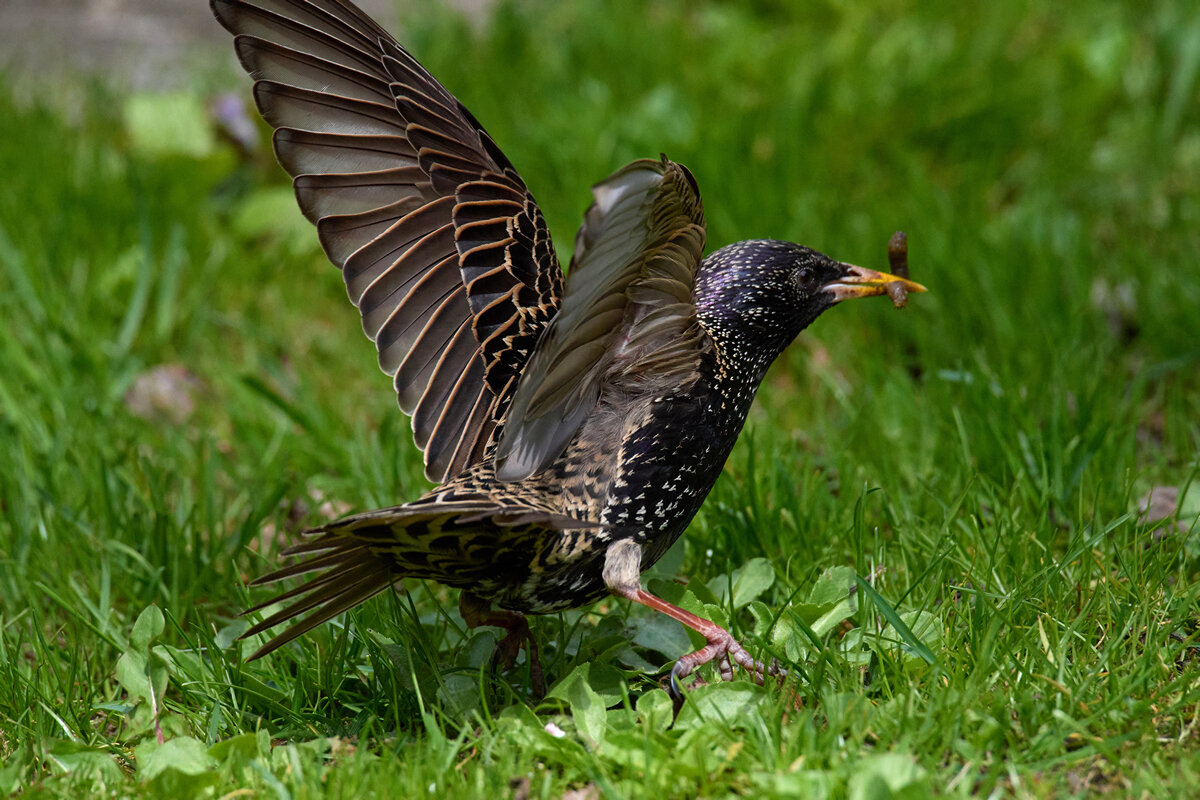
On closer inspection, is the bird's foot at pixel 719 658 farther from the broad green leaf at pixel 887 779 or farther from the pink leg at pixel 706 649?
the broad green leaf at pixel 887 779

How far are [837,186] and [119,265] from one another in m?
3.15

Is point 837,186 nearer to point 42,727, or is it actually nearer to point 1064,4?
point 1064,4

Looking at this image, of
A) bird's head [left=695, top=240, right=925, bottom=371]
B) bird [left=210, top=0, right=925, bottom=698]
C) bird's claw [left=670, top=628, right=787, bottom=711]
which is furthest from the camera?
bird's head [left=695, top=240, right=925, bottom=371]

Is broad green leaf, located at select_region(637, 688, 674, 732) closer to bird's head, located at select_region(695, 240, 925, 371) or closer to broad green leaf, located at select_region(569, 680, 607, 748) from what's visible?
broad green leaf, located at select_region(569, 680, 607, 748)

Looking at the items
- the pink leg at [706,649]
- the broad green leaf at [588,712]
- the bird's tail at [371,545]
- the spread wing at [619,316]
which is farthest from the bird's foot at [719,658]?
the spread wing at [619,316]

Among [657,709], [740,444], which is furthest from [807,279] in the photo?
[657,709]

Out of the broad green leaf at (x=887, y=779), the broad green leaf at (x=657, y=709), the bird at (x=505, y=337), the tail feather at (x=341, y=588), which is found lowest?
the broad green leaf at (x=657, y=709)

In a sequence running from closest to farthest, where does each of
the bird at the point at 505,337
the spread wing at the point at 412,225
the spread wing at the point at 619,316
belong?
the spread wing at the point at 619,316 < the bird at the point at 505,337 < the spread wing at the point at 412,225

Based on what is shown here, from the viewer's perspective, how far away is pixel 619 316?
2.79 metres

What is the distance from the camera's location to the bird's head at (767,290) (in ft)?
10.7

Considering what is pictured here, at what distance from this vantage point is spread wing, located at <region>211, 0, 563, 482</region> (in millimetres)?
3373

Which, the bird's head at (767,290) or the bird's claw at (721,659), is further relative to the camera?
the bird's head at (767,290)

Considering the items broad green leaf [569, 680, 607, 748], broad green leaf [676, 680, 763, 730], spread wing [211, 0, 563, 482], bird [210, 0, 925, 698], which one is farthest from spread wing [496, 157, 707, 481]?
broad green leaf [676, 680, 763, 730]

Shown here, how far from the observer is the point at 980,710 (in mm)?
2701
